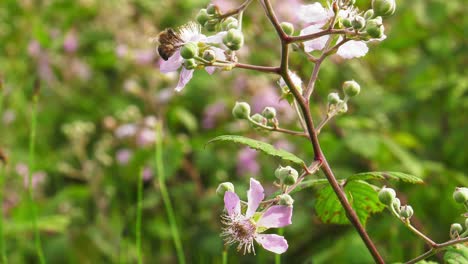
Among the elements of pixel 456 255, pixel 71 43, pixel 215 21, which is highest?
pixel 71 43

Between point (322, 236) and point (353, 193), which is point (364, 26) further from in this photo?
point (322, 236)

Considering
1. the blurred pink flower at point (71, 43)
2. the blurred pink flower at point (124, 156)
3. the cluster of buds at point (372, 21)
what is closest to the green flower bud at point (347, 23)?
the cluster of buds at point (372, 21)

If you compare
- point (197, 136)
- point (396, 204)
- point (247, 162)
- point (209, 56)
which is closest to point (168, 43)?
point (209, 56)

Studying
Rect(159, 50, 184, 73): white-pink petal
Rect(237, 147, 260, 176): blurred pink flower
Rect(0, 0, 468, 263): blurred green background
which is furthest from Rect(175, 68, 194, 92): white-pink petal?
Rect(237, 147, 260, 176): blurred pink flower

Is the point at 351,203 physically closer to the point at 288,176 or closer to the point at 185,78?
the point at 288,176

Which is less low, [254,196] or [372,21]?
[372,21]

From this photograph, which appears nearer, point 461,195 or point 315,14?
point 461,195

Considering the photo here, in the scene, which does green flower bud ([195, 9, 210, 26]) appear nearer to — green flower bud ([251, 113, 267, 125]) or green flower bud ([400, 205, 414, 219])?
green flower bud ([251, 113, 267, 125])
